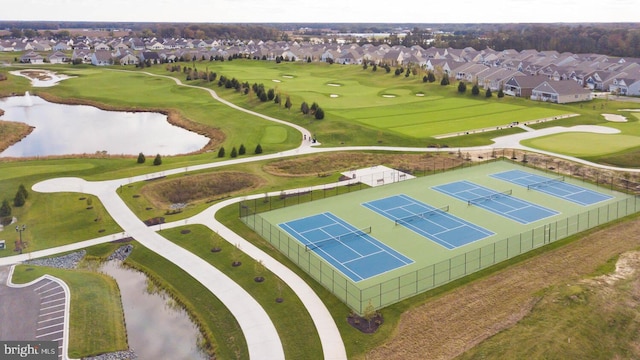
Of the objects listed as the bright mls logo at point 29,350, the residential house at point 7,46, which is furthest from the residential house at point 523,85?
the residential house at point 7,46

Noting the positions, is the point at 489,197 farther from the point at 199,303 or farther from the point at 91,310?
the point at 91,310

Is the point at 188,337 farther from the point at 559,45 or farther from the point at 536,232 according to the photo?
the point at 559,45

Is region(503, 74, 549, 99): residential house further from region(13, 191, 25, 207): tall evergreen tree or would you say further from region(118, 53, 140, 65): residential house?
region(118, 53, 140, 65): residential house

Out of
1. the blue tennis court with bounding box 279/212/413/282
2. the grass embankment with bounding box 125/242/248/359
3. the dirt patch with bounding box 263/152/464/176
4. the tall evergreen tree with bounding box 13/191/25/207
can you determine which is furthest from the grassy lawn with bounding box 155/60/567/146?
the tall evergreen tree with bounding box 13/191/25/207

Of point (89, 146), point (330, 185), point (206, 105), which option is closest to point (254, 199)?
point (330, 185)

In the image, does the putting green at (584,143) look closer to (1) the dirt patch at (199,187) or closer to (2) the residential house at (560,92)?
(2) the residential house at (560,92)

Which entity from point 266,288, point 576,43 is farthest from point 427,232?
point 576,43
